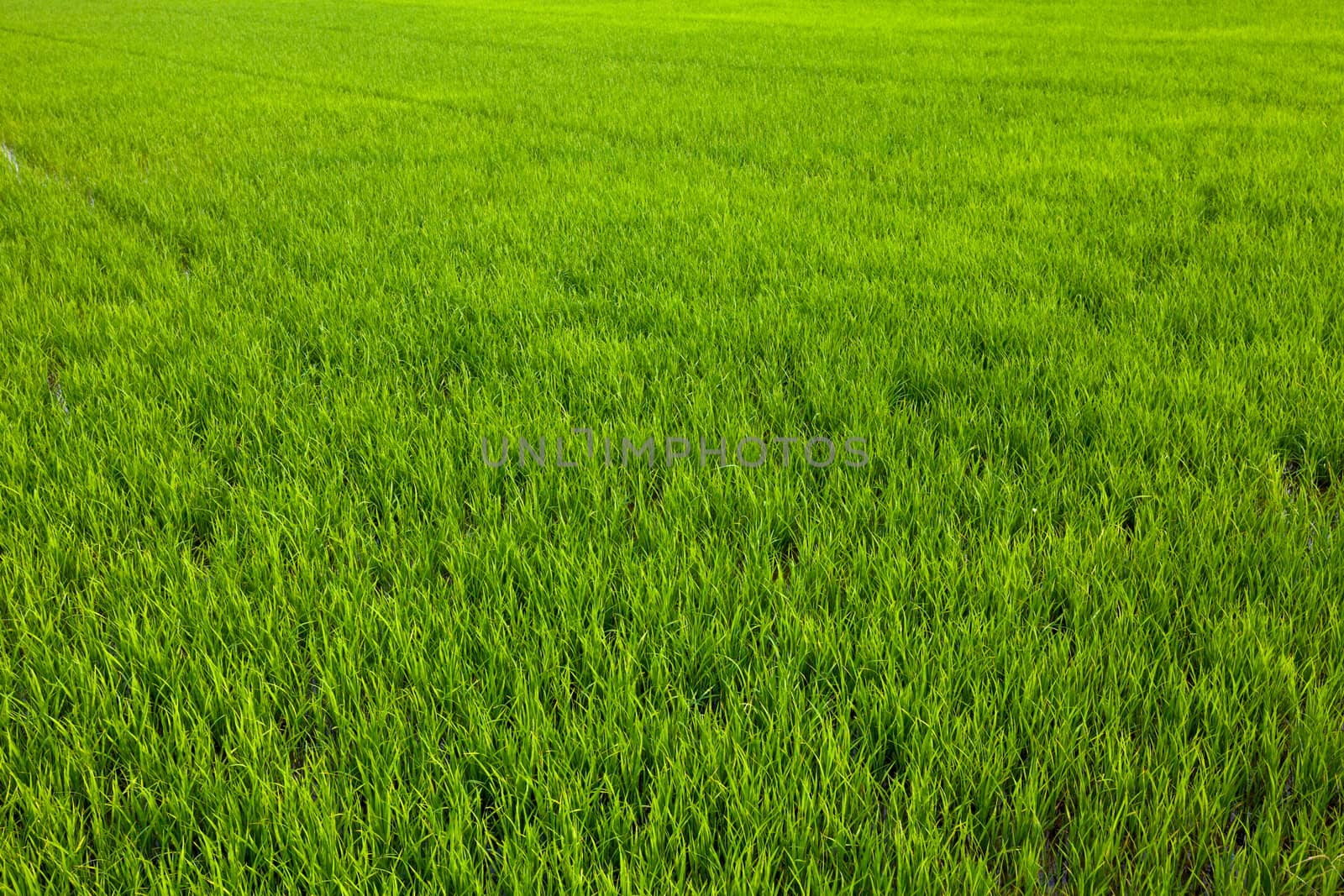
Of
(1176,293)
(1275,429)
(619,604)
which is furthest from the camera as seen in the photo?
(1176,293)

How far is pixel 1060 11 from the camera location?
1442 centimetres

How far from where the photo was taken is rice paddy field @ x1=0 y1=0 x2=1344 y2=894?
1025 mm

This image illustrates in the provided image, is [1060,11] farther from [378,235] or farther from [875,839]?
[875,839]

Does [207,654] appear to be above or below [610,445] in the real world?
below

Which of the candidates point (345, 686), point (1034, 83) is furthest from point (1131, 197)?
point (1034, 83)

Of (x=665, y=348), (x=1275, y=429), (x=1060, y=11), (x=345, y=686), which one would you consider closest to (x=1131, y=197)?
(x=1275, y=429)

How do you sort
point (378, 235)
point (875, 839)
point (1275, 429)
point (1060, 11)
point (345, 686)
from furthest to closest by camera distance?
point (1060, 11), point (378, 235), point (1275, 429), point (345, 686), point (875, 839)

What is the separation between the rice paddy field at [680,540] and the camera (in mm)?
1025

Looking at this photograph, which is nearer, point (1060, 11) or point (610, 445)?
point (610, 445)

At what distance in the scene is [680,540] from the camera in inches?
64.5

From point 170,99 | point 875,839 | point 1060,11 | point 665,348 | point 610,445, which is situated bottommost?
point 875,839

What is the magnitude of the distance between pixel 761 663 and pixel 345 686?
699mm

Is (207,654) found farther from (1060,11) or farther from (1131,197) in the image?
(1060,11)

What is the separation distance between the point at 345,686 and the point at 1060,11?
17.6 m
